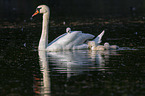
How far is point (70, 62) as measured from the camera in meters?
18.0

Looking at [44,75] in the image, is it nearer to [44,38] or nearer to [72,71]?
[72,71]

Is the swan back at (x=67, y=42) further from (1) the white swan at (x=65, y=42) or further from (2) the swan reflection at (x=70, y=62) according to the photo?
(2) the swan reflection at (x=70, y=62)

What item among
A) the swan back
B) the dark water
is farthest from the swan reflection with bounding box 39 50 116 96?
the swan back

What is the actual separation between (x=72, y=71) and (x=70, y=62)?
2226 millimetres

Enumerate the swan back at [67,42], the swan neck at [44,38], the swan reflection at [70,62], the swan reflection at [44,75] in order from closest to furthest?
A: the swan reflection at [44,75] → the swan reflection at [70,62] → the swan back at [67,42] → the swan neck at [44,38]

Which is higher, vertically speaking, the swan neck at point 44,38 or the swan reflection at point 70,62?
the swan neck at point 44,38

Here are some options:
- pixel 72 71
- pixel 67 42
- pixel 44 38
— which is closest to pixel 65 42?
pixel 67 42

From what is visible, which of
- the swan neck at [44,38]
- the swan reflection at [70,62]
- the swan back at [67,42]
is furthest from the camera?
the swan neck at [44,38]

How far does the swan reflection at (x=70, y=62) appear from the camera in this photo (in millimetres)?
15383

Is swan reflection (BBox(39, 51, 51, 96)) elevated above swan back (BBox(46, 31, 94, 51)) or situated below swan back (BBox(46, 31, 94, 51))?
below

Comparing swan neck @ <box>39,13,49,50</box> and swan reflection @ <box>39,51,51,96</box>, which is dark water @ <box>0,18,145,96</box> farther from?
swan neck @ <box>39,13,49,50</box>

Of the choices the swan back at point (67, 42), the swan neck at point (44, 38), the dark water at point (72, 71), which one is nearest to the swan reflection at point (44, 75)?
the dark water at point (72, 71)

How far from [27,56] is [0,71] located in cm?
385

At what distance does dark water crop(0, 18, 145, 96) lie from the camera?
1279cm
